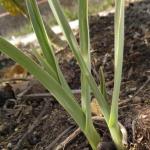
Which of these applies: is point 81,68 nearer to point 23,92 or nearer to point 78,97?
point 78,97

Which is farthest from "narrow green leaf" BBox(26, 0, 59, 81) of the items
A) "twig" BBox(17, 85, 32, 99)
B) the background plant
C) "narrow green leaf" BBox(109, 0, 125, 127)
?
"twig" BBox(17, 85, 32, 99)

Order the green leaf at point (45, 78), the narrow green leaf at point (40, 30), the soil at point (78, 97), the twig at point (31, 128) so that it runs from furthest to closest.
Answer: the twig at point (31, 128) → the soil at point (78, 97) → the narrow green leaf at point (40, 30) → the green leaf at point (45, 78)

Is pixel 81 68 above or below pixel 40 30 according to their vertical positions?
below

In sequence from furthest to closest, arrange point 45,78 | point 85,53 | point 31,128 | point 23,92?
point 23,92, point 31,128, point 85,53, point 45,78

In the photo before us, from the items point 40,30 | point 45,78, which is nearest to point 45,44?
point 40,30

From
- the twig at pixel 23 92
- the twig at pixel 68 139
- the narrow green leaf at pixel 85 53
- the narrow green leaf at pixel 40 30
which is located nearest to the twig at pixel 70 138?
the twig at pixel 68 139

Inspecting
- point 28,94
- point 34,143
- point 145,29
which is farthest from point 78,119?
point 145,29

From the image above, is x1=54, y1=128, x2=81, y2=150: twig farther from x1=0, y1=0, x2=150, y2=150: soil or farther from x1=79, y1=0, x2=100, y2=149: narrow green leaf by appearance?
x1=79, y1=0, x2=100, y2=149: narrow green leaf

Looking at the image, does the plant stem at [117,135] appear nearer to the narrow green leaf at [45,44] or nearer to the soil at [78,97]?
the soil at [78,97]

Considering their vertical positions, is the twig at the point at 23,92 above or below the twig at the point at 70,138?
above
